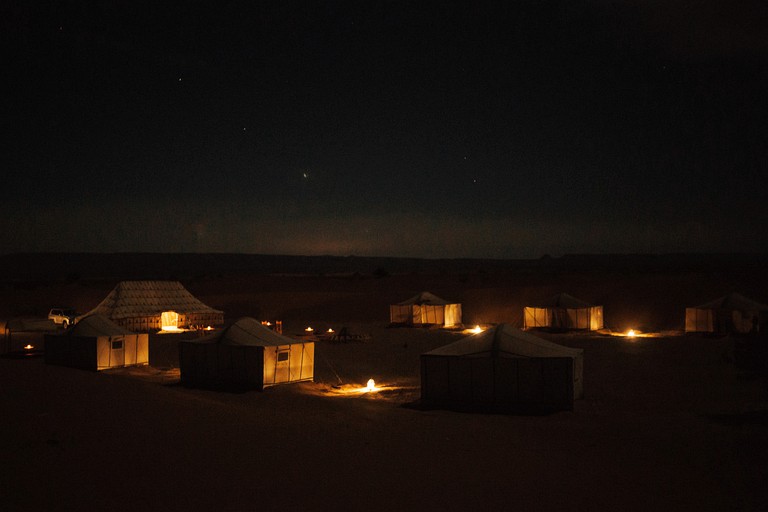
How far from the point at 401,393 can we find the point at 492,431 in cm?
553

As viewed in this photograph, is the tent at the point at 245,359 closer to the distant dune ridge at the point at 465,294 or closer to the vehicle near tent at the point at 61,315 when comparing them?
the vehicle near tent at the point at 61,315

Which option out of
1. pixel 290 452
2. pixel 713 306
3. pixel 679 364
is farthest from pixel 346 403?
pixel 713 306

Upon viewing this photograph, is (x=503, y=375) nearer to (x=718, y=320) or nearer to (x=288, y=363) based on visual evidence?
(x=288, y=363)

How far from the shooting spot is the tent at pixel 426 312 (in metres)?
39.4

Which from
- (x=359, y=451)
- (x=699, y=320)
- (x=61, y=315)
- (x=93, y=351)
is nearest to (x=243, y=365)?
(x=93, y=351)

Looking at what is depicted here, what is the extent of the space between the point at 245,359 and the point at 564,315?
2106cm

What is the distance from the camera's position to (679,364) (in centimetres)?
2311

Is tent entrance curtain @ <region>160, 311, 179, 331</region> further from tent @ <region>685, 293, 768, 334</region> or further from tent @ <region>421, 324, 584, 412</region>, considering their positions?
tent @ <region>685, 293, 768, 334</region>

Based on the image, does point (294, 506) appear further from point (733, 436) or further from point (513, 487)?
point (733, 436)

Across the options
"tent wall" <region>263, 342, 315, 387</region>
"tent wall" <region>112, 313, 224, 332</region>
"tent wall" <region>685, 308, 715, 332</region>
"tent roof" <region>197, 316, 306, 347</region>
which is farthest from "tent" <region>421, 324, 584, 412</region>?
"tent wall" <region>112, 313, 224, 332</region>

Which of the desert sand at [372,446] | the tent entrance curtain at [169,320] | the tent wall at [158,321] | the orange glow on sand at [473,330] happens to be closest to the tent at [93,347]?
the desert sand at [372,446]

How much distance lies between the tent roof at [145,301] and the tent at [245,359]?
607 inches

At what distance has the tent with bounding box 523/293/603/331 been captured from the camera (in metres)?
35.3

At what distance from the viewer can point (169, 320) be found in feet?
120
